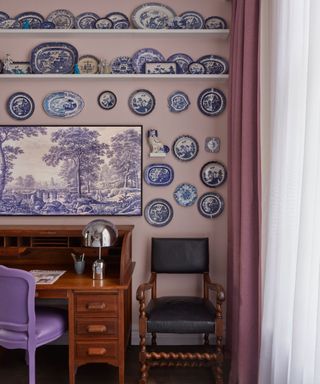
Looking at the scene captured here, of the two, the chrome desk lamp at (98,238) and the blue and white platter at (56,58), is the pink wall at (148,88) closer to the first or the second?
the blue and white platter at (56,58)

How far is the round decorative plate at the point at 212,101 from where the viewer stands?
3.06 metres

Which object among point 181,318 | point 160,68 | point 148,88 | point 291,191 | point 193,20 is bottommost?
point 181,318

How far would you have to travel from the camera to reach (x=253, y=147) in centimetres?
230

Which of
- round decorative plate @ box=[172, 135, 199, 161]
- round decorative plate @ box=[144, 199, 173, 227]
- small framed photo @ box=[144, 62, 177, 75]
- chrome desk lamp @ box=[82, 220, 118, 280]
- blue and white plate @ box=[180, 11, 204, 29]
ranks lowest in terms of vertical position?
chrome desk lamp @ box=[82, 220, 118, 280]

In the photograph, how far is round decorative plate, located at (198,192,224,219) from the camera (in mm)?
3094

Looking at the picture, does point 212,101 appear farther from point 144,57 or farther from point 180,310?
point 180,310

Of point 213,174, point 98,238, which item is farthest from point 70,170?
point 213,174

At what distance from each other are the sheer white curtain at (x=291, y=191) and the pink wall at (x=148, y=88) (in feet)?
2.87

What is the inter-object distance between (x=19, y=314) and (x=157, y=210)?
1.28m

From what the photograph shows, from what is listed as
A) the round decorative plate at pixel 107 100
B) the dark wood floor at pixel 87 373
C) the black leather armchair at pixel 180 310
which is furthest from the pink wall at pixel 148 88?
the dark wood floor at pixel 87 373

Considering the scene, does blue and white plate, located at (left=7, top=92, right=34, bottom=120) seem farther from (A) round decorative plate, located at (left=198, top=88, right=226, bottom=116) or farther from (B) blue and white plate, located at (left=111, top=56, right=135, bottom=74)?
(A) round decorative plate, located at (left=198, top=88, right=226, bottom=116)

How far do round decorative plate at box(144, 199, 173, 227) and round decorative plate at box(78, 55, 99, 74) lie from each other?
1134mm

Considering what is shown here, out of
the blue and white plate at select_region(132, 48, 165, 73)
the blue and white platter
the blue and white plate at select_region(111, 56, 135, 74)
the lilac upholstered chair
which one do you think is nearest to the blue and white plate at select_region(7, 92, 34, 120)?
the blue and white platter

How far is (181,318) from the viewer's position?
2.47m
